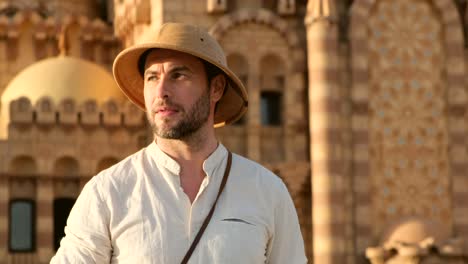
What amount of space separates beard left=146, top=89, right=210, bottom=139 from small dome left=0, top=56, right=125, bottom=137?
22.7 meters

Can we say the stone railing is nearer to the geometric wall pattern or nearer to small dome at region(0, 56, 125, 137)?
small dome at region(0, 56, 125, 137)

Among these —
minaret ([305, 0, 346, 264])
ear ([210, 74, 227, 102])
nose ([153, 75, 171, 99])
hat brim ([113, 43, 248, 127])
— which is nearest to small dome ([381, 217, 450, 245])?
minaret ([305, 0, 346, 264])

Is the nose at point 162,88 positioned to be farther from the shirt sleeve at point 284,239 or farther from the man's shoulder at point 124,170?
the shirt sleeve at point 284,239

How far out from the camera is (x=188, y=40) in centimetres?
544

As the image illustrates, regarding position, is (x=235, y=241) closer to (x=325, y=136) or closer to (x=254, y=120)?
(x=325, y=136)

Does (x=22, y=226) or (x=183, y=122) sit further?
(x=22, y=226)

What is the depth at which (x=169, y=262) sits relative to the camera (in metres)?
5.24

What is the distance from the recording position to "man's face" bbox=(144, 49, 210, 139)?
5.46 m

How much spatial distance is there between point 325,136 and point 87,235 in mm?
20886

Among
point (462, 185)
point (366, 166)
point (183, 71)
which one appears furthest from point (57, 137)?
point (183, 71)

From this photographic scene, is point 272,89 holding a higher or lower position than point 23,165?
higher

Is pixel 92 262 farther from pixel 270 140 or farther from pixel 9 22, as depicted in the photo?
pixel 9 22

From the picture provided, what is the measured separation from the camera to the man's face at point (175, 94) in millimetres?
5457

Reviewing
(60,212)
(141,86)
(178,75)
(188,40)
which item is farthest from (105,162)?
(188,40)
